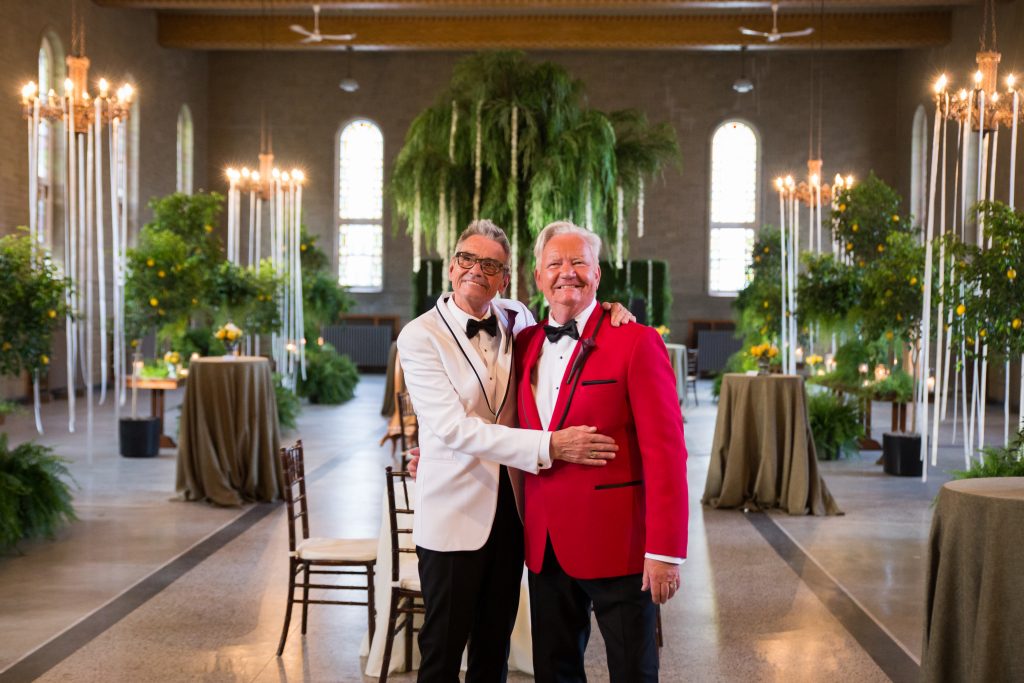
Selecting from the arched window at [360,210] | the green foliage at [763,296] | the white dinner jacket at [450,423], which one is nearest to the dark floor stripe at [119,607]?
the white dinner jacket at [450,423]

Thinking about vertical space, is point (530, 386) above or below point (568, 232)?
below

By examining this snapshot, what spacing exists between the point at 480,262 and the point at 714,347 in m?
18.4

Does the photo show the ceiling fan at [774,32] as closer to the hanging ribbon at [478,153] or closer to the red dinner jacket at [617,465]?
the hanging ribbon at [478,153]

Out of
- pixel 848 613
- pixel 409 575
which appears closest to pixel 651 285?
pixel 848 613

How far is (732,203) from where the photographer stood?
21312mm

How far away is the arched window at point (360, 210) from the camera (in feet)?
70.3

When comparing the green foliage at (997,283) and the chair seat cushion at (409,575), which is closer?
the chair seat cushion at (409,575)

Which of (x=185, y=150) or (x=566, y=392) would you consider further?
(x=185, y=150)

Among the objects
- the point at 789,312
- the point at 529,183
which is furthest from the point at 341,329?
the point at 529,183

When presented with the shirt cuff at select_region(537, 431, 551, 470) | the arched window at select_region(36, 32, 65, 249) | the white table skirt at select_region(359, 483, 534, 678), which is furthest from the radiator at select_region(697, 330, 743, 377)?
the shirt cuff at select_region(537, 431, 551, 470)

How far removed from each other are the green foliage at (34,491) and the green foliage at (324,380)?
8.55m

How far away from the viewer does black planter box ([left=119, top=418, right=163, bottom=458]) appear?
31.1ft

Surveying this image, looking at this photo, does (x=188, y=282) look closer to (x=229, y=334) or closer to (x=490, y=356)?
(x=229, y=334)

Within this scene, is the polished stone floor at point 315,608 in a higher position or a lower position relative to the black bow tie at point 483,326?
lower
